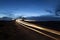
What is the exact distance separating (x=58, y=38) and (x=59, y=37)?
123mm

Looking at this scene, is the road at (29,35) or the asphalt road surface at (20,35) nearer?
the road at (29,35)

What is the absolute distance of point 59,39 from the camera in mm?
10297

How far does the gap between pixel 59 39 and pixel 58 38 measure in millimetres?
253

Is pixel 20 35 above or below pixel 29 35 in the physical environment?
below

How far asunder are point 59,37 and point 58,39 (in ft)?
1.02

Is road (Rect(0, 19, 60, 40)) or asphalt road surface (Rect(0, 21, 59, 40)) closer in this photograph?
road (Rect(0, 19, 60, 40))

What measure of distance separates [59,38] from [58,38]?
0.10 meters

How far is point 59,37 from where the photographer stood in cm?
1062

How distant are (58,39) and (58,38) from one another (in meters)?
0.20

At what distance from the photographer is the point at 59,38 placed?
1046 cm

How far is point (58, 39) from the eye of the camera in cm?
1035

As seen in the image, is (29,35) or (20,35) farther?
(20,35)

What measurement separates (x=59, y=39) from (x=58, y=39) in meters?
0.08
